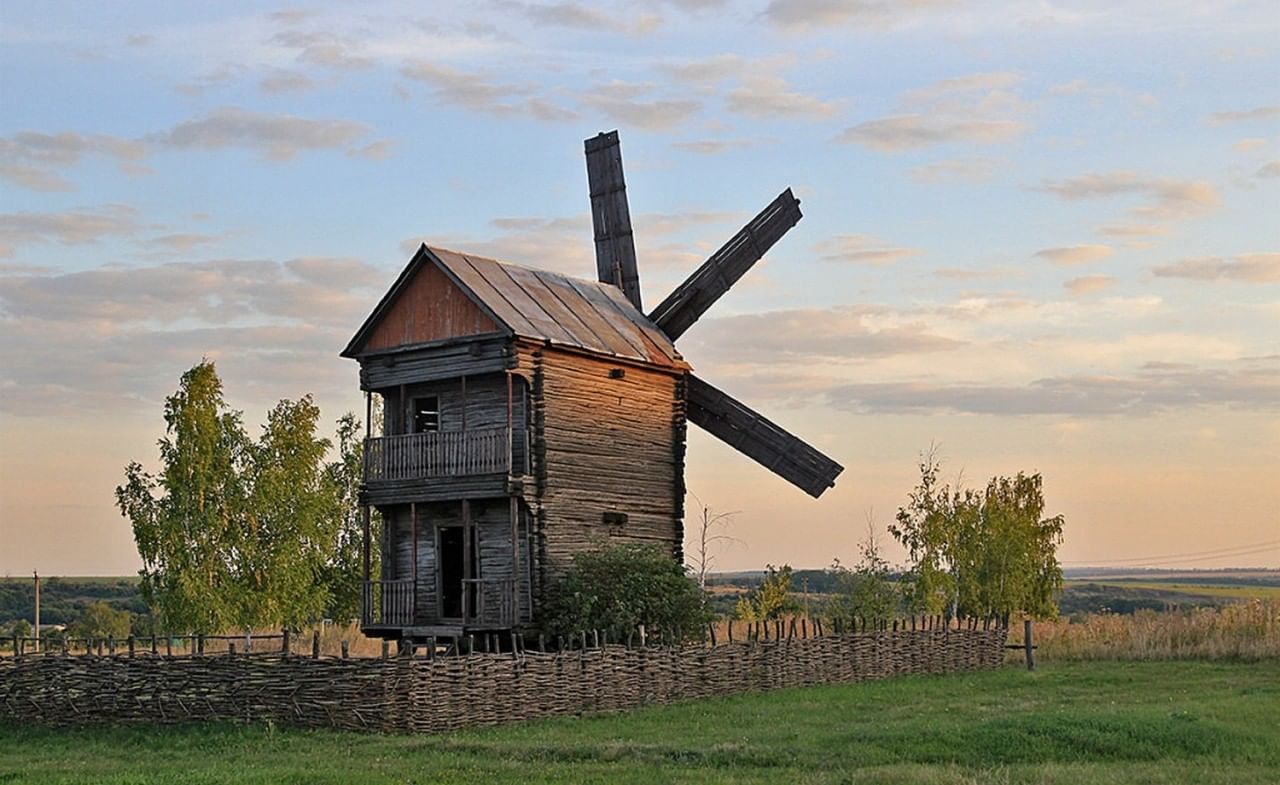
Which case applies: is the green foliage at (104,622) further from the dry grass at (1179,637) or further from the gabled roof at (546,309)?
the dry grass at (1179,637)

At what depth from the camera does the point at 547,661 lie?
86.7 feet

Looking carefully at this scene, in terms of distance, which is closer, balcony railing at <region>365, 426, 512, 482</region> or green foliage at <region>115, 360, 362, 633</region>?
balcony railing at <region>365, 426, 512, 482</region>

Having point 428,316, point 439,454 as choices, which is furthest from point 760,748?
point 428,316

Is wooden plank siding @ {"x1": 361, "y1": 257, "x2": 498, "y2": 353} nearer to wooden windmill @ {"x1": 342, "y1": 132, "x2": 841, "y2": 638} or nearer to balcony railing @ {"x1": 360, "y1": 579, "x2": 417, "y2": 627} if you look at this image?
wooden windmill @ {"x1": 342, "y1": 132, "x2": 841, "y2": 638}

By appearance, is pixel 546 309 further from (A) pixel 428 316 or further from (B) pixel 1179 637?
(B) pixel 1179 637

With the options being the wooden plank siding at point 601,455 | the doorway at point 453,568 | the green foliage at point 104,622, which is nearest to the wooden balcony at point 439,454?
the wooden plank siding at point 601,455

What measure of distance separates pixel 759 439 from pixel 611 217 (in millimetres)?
7295

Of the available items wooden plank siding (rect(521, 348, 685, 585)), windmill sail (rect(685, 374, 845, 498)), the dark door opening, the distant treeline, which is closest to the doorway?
the dark door opening

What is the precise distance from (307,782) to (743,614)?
93.6 feet

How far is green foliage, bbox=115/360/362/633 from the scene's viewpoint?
4234 centimetres

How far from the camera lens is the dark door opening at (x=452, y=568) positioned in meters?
34.0

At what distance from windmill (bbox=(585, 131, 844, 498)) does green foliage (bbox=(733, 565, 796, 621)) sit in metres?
9.42

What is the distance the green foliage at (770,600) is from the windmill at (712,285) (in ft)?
30.9

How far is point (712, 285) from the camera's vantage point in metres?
39.3
